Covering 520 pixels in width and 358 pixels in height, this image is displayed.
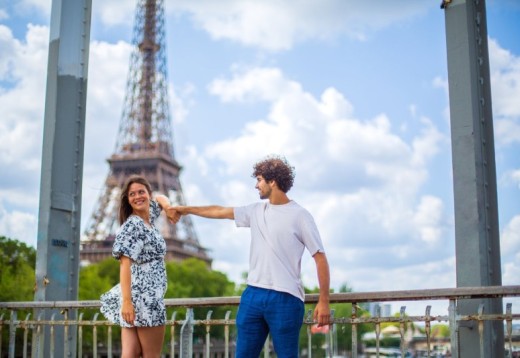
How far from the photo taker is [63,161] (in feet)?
20.7

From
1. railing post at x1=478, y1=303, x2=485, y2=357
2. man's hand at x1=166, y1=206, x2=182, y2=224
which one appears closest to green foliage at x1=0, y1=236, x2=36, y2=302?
man's hand at x1=166, y1=206, x2=182, y2=224

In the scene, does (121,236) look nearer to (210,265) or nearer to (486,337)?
(486,337)

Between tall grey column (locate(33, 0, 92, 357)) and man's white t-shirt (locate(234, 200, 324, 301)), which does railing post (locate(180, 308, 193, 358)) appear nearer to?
tall grey column (locate(33, 0, 92, 357))

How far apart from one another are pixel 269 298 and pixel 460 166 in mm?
1676

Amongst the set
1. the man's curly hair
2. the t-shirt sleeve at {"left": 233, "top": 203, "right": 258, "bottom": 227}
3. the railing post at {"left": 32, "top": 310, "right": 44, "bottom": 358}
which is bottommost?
the railing post at {"left": 32, "top": 310, "right": 44, "bottom": 358}

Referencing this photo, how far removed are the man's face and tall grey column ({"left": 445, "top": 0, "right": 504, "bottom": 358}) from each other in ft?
4.48

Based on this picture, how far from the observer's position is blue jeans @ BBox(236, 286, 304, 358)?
3.58 meters

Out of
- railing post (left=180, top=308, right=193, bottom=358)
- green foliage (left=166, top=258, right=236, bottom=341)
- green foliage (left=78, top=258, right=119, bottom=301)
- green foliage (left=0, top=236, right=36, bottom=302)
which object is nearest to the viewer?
railing post (left=180, top=308, right=193, bottom=358)

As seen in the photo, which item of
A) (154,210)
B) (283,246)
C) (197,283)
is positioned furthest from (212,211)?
(197,283)

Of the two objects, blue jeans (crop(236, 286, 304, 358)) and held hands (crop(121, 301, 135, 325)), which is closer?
blue jeans (crop(236, 286, 304, 358))

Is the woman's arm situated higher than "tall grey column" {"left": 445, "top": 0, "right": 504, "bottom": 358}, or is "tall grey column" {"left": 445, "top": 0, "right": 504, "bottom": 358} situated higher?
"tall grey column" {"left": 445, "top": 0, "right": 504, "bottom": 358}

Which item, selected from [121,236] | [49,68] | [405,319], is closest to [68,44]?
[49,68]

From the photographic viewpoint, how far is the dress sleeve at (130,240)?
12.8 feet

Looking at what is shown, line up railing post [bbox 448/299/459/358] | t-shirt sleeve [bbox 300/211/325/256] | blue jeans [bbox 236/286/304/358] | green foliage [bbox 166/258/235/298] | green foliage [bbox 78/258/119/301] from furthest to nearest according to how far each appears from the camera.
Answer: green foliage [bbox 166/258/235/298] < green foliage [bbox 78/258/119/301] < railing post [bbox 448/299/459/358] < t-shirt sleeve [bbox 300/211/325/256] < blue jeans [bbox 236/286/304/358]
